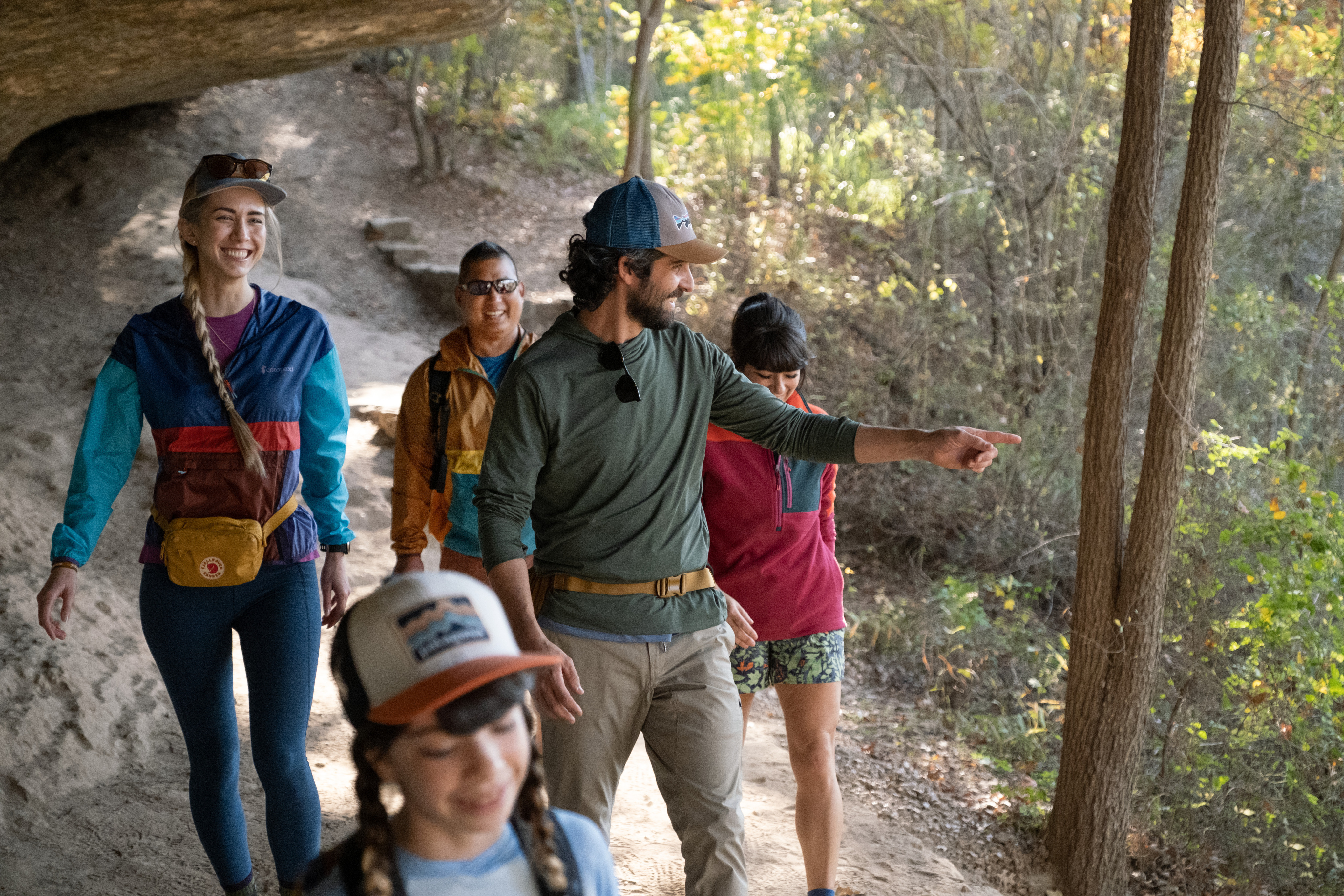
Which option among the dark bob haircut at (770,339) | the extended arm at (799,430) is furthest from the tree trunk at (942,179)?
the extended arm at (799,430)

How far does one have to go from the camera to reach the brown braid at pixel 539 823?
134 cm

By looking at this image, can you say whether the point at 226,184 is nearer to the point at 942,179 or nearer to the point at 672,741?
the point at 672,741

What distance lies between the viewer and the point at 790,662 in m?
3.27

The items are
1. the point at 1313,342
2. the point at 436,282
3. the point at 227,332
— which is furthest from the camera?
the point at 436,282

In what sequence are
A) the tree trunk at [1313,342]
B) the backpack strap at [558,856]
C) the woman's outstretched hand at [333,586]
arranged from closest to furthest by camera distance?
the backpack strap at [558,856] < the woman's outstretched hand at [333,586] < the tree trunk at [1313,342]

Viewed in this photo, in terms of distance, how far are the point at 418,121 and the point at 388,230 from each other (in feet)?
6.05

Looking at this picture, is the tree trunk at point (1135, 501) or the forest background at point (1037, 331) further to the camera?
the forest background at point (1037, 331)

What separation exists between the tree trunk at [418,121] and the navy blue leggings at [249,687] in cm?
1036

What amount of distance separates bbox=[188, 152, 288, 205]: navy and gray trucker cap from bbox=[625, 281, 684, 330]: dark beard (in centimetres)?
95

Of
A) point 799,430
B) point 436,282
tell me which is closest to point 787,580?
point 799,430

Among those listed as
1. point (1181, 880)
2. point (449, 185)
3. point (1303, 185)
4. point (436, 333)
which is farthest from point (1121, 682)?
point (449, 185)

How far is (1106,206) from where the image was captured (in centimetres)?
856

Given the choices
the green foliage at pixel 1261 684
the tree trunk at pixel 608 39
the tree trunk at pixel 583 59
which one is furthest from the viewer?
the tree trunk at pixel 608 39

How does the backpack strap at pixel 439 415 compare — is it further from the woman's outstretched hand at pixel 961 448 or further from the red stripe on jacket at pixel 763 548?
the woman's outstretched hand at pixel 961 448
